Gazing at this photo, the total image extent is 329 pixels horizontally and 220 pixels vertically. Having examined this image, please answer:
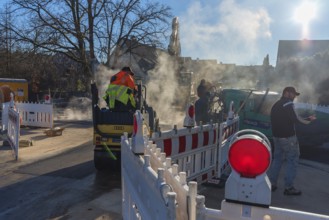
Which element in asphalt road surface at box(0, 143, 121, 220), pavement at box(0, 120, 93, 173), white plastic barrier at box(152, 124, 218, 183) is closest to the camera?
asphalt road surface at box(0, 143, 121, 220)

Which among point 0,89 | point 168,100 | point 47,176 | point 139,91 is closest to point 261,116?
point 139,91

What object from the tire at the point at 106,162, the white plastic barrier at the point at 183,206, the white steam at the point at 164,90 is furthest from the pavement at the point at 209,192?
the white steam at the point at 164,90

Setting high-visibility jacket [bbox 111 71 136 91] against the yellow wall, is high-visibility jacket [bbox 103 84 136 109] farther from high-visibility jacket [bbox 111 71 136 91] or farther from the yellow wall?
the yellow wall

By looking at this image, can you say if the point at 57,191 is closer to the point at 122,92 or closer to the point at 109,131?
the point at 109,131

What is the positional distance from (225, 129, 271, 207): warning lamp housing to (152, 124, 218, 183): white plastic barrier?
2.66 metres

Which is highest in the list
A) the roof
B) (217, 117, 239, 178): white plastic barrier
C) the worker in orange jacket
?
the roof

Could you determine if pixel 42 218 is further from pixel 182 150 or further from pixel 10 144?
pixel 10 144

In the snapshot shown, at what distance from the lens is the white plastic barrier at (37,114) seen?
12344 millimetres

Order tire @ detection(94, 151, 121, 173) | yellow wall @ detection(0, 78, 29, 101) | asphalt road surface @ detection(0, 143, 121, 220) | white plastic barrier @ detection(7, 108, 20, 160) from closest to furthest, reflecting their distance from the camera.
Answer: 1. asphalt road surface @ detection(0, 143, 121, 220)
2. tire @ detection(94, 151, 121, 173)
3. white plastic barrier @ detection(7, 108, 20, 160)
4. yellow wall @ detection(0, 78, 29, 101)

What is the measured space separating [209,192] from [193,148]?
3.22 feet

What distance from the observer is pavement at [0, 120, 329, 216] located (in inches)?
211

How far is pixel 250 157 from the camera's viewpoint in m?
1.85

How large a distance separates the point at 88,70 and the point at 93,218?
55.3ft

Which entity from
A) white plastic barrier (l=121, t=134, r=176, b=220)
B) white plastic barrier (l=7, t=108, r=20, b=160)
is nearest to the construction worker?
white plastic barrier (l=7, t=108, r=20, b=160)
